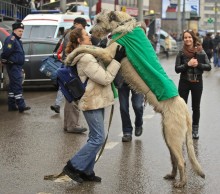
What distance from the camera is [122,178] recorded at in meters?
6.86

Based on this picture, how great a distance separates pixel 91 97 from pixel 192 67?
313 centimetres

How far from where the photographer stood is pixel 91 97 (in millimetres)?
6266

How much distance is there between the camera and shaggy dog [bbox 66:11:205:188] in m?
6.07

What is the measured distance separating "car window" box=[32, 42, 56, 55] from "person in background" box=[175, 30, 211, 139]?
7.23m

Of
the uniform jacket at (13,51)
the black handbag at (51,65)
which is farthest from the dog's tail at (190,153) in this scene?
the uniform jacket at (13,51)

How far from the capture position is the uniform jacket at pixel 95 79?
20.2 feet

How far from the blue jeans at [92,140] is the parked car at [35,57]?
30.1ft

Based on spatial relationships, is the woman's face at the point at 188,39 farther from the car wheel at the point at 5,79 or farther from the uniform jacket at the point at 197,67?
the car wheel at the point at 5,79

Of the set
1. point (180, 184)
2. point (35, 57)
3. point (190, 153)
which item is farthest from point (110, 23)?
point (35, 57)

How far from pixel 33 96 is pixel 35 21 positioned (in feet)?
27.0

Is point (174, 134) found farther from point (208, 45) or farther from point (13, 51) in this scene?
point (208, 45)

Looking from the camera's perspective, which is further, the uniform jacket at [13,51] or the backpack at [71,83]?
the uniform jacket at [13,51]

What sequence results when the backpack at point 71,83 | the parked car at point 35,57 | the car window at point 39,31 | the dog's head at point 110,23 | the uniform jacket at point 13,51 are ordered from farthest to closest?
the car window at point 39,31, the parked car at point 35,57, the uniform jacket at point 13,51, the backpack at point 71,83, the dog's head at point 110,23

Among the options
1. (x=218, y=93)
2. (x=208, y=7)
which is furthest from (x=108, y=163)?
(x=208, y=7)
